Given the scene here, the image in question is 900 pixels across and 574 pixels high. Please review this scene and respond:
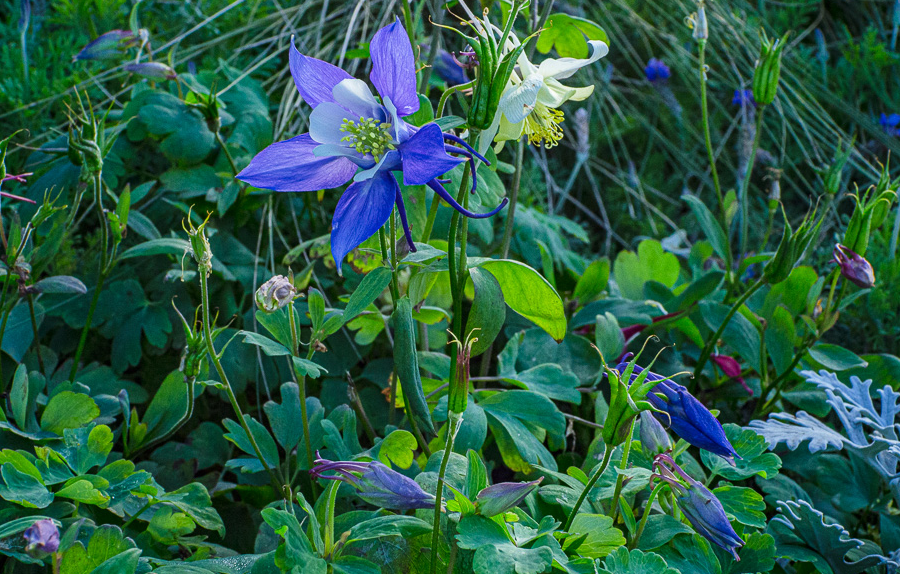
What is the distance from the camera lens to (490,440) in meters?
1.21

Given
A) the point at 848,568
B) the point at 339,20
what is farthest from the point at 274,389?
the point at 339,20

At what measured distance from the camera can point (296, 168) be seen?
2.54 feet

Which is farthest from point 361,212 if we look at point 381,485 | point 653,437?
point 653,437

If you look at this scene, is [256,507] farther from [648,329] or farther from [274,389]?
[648,329]

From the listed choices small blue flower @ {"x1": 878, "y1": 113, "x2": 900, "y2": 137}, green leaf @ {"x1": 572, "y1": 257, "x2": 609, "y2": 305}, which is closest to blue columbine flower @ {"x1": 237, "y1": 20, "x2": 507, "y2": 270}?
green leaf @ {"x1": 572, "y1": 257, "x2": 609, "y2": 305}

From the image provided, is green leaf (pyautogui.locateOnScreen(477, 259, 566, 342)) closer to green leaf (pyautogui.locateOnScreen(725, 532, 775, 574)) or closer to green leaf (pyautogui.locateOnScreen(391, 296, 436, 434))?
green leaf (pyautogui.locateOnScreen(391, 296, 436, 434))

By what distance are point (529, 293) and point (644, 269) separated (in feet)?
2.23

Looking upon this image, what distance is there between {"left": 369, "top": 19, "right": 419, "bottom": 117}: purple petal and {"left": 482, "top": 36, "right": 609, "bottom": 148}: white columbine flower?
121 mm

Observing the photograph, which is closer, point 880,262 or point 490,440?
point 490,440

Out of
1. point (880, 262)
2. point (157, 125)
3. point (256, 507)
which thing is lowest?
point (256, 507)

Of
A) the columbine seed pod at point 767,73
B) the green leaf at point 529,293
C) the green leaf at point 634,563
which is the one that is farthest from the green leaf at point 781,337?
the green leaf at point 634,563

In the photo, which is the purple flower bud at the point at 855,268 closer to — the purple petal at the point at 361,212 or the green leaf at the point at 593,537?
the green leaf at the point at 593,537

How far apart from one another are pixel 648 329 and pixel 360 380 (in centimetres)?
59

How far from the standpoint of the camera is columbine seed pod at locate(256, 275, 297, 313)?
85 centimetres
